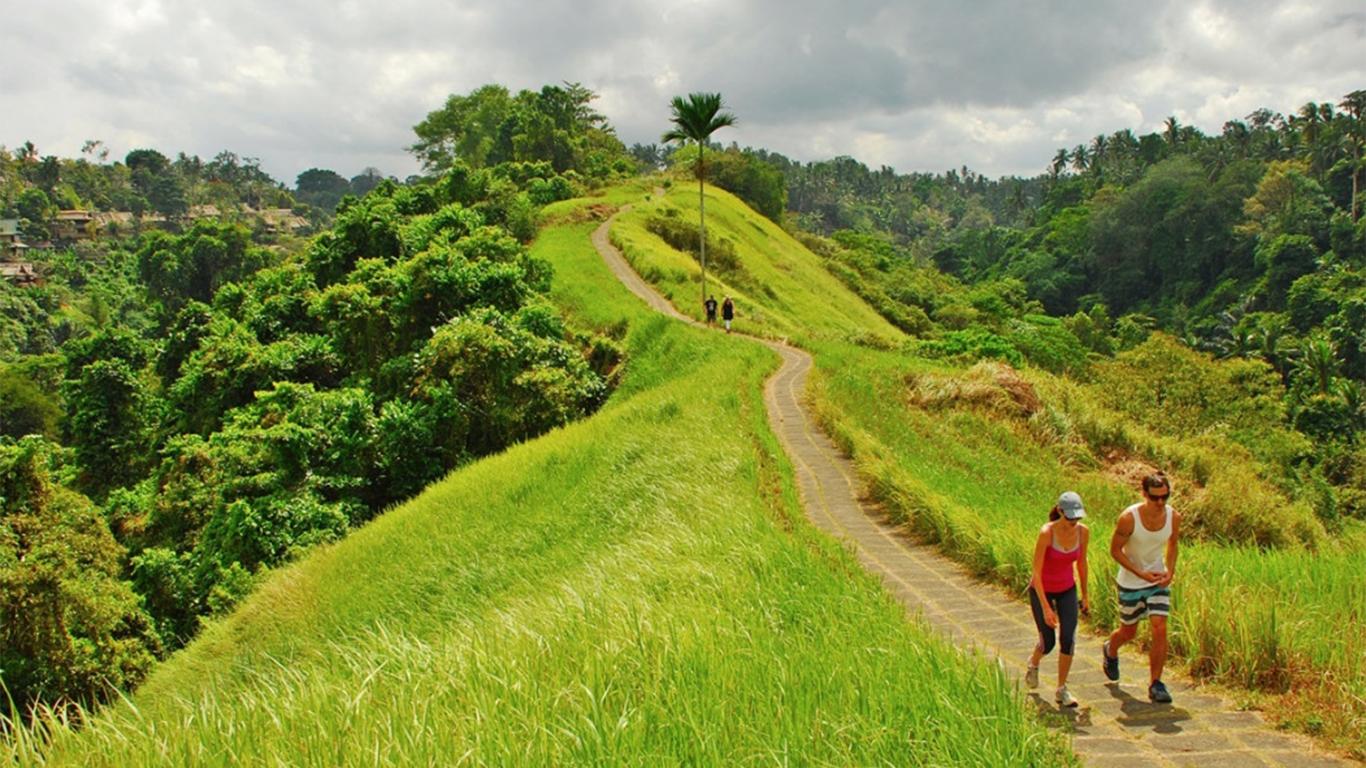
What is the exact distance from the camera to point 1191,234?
8175 centimetres

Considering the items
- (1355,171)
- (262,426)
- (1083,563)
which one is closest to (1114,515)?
(1083,563)

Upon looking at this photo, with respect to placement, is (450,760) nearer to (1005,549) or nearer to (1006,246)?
(1005,549)

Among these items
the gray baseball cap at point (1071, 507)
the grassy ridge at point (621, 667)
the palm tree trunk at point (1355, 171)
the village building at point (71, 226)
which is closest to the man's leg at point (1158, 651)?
the gray baseball cap at point (1071, 507)

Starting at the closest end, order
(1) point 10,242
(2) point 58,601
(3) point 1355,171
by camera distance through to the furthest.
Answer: (2) point 58,601, (3) point 1355,171, (1) point 10,242

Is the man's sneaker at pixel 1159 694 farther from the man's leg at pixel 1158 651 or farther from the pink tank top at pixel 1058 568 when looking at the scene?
the pink tank top at pixel 1058 568

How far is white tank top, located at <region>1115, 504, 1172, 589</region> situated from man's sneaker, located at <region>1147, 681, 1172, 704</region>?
68 centimetres

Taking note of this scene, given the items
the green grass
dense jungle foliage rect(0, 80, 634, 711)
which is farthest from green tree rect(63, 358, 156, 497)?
the green grass

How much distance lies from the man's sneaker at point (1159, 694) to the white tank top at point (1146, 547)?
0.68m

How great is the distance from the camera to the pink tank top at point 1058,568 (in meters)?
5.54

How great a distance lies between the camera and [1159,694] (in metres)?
5.14

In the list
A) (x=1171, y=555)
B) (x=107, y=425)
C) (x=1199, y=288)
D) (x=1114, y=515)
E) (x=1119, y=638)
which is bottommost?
(x=107, y=425)

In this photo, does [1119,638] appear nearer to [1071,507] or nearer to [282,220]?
[1071,507]

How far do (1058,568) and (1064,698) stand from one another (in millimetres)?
843

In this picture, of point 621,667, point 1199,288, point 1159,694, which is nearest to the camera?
point 621,667
